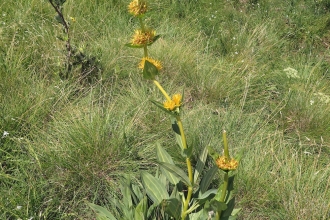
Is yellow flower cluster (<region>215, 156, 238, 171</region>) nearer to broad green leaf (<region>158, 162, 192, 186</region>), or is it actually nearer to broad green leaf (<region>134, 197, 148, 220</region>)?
broad green leaf (<region>158, 162, 192, 186</region>)

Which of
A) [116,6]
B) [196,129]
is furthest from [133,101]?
[116,6]

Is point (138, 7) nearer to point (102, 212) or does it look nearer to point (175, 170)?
point (175, 170)

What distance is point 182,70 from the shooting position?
312 cm

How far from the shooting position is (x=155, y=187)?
1595 mm

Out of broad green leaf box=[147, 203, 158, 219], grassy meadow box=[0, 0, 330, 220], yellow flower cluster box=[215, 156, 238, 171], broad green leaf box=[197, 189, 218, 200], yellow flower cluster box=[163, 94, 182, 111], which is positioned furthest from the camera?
grassy meadow box=[0, 0, 330, 220]

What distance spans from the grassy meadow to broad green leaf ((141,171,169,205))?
0.33 metres

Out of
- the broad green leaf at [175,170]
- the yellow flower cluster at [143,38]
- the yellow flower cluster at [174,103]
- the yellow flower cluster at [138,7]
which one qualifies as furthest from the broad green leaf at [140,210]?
the yellow flower cluster at [138,7]

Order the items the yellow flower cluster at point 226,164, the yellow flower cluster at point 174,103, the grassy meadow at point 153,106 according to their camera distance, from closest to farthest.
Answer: the yellow flower cluster at point 226,164
the yellow flower cluster at point 174,103
the grassy meadow at point 153,106

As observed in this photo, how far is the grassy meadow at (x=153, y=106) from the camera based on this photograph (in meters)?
1.93

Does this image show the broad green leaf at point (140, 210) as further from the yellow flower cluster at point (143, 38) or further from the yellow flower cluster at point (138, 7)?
the yellow flower cluster at point (138, 7)

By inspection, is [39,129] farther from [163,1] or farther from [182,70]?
[163,1]

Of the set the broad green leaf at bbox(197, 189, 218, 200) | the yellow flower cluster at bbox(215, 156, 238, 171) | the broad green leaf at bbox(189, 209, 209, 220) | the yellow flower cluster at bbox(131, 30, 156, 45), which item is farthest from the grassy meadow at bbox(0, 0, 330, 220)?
the yellow flower cluster at bbox(131, 30, 156, 45)

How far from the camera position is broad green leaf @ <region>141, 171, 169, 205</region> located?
1580 mm

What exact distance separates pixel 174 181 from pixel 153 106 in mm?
1004
